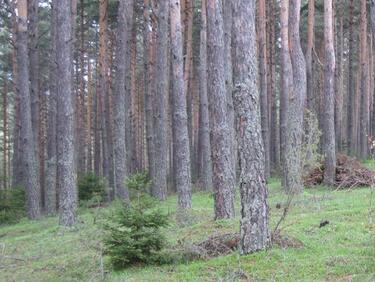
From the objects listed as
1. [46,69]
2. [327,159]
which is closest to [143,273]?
[327,159]

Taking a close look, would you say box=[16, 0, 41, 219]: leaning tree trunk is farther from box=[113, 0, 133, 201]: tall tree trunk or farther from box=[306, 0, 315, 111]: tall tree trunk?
box=[306, 0, 315, 111]: tall tree trunk

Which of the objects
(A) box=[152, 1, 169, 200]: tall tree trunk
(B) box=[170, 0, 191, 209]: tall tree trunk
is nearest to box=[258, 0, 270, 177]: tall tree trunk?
(A) box=[152, 1, 169, 200]: tall tree trunk

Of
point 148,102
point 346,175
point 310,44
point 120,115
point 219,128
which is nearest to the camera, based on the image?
point 219,128

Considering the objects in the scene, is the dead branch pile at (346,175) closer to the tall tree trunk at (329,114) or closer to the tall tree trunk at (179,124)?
the tall tree trunk at (329,114)

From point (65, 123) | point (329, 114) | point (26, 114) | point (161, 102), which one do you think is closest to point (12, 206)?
point (26, 114)

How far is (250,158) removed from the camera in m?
7.50

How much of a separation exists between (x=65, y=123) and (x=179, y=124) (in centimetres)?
296

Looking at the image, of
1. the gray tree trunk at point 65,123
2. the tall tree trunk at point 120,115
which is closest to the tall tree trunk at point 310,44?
the tall tree trunk at point 120,115

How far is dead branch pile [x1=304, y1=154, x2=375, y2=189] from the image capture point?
51.9ft

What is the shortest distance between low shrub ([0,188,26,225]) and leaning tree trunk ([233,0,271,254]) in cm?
1383

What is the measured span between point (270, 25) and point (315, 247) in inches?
880

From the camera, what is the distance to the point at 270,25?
28.5 m

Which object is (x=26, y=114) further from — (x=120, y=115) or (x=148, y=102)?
(x=148, y=102)

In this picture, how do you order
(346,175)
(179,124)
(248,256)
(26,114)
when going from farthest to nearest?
(26,114), (346,175), (179,124), (248,256)
